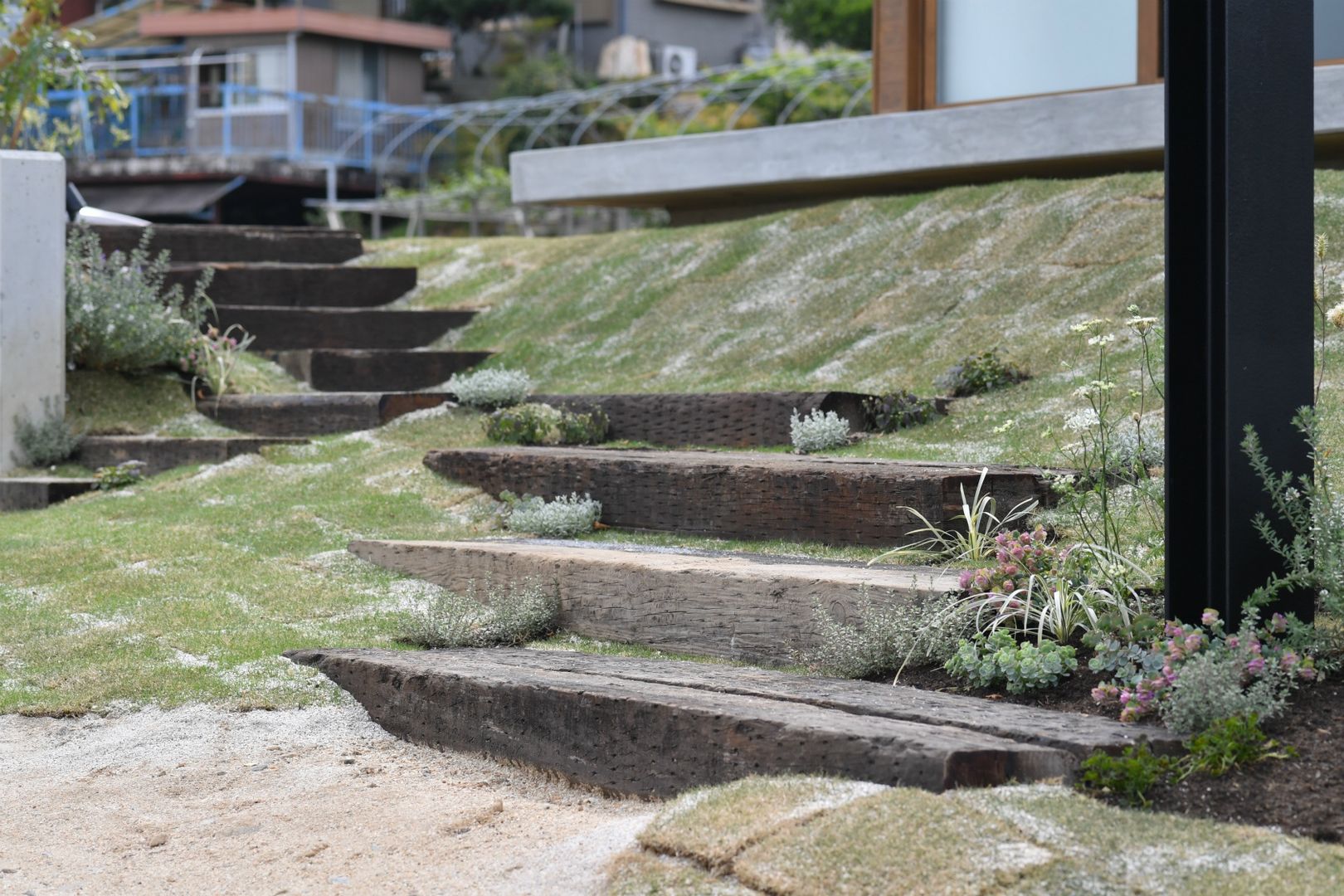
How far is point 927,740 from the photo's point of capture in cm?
310

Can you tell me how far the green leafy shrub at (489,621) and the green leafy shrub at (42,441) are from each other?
13.7 ft

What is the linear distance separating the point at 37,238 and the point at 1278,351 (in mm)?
7160

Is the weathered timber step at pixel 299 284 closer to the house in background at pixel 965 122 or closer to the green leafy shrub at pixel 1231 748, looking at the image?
the house in background at pixel 965 122

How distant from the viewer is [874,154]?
10.7 metres

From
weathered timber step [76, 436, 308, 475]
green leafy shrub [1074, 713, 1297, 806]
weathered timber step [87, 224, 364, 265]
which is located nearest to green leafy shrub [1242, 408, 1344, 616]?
green leafy shrub [1074, 713, 1297, 806]

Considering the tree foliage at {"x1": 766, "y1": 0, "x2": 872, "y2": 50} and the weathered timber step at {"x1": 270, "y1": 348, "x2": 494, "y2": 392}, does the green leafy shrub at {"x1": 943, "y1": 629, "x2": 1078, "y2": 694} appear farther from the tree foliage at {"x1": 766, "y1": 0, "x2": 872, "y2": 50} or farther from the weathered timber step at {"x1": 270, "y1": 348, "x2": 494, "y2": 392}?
the tree foliage at {"x1": 766, "y1": 0, "x2": 872, "y2": 50}

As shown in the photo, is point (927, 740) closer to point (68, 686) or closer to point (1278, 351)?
point (1278, 351)

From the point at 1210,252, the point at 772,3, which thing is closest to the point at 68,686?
the point at 1210,252

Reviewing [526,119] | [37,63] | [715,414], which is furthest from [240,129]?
[715,414]

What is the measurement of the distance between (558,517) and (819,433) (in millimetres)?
1313

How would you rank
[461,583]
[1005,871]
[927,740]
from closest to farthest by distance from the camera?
[1005,871] < [927,740] < [461,583]

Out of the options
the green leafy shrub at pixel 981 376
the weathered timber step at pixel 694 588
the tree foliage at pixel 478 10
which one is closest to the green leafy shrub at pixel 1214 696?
the weathered timber step at pixel 694 588

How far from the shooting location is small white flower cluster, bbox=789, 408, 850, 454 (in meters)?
6.50

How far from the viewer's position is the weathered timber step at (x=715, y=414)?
271 inches
